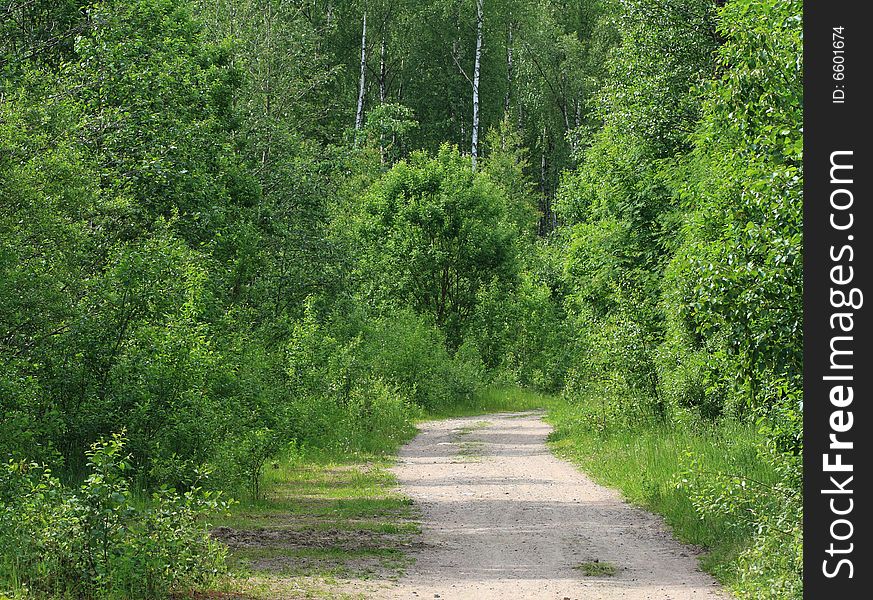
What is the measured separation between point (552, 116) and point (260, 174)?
1472 inches

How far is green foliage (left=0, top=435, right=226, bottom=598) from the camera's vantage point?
25.9 ft

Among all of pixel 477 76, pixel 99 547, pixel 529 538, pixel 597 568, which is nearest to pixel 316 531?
pixel 529 538

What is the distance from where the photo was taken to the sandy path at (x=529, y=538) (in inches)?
355

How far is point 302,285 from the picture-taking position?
76.9ft

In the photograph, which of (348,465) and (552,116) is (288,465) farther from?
(552,116)

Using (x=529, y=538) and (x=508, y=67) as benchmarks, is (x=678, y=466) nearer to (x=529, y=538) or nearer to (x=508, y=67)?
(x=529, y=538)

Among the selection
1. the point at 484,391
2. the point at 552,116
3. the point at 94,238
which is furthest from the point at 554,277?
the point at 94,238

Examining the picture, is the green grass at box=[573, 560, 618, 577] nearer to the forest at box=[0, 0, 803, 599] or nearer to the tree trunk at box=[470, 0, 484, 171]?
the forest at box=[0, 0, 803, 599]

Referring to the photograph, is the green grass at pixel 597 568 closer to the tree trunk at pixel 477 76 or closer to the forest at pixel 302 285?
the forest at pixel 302 285

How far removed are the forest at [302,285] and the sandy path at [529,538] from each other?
1.78 ft

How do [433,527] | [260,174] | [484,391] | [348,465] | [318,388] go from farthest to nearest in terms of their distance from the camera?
[484,391] → [260,174] → [318,388] → [348,465] → [433,527]

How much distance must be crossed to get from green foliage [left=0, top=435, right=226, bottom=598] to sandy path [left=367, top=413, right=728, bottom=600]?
169cm

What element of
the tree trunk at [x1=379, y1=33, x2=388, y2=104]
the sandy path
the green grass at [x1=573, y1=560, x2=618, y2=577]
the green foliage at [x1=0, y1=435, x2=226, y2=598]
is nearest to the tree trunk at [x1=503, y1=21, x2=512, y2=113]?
the tree trunk at [x1=379, y1=33, x2=388, y2=104]

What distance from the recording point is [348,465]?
60.7 feet
